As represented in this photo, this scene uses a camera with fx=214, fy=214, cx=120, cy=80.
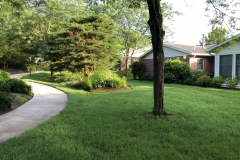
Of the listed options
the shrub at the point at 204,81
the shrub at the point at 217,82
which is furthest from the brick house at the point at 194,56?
the shrub at the point at 217,82

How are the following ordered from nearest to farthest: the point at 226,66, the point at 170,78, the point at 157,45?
the point at 157,45
the point at 226,66
the point at 170,78

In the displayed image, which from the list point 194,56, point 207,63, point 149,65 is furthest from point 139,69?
point 207,63

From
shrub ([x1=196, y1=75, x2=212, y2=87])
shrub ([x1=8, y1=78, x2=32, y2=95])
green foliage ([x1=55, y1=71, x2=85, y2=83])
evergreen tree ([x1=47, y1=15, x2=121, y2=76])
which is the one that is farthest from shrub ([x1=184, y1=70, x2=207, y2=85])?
shrub ([x1=8, y1=78, x2=32, y2=95])

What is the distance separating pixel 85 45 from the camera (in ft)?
50.8

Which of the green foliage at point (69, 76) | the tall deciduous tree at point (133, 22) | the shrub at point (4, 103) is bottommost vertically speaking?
the shrub at point (4, 103)

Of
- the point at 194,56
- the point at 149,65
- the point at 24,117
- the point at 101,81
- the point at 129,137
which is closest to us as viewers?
the point at 129,137

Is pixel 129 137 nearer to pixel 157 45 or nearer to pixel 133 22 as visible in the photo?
pixel 157 45

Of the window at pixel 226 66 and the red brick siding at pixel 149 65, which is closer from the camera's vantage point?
the window at pixel 226 66

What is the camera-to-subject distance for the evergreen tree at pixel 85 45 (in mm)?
15523

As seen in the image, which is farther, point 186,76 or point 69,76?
point 186,76

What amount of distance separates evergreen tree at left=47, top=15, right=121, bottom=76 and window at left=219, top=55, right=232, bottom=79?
7.88 meters

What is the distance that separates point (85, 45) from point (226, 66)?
33.0 feet

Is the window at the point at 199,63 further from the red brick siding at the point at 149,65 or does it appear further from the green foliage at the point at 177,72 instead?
the red brick siding at the point at 149,65

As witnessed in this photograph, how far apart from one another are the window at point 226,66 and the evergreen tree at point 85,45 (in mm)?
7882
